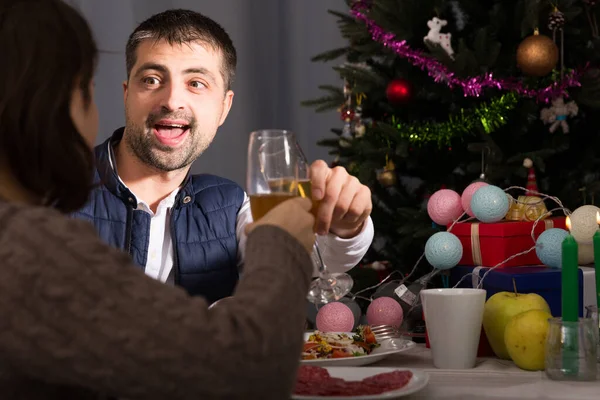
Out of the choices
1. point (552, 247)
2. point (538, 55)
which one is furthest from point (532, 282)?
point (538, 55)

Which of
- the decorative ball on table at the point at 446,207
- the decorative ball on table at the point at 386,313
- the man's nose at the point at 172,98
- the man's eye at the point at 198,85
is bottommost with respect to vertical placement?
the decorative ball on table at the point at 386,313

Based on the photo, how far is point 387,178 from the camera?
2842mm

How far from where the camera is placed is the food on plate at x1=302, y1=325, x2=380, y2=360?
1.24 m

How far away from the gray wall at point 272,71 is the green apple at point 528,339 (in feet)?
8.81

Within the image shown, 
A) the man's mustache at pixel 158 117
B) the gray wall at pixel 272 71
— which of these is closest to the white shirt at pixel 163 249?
the man's mustache at pixel 158 117

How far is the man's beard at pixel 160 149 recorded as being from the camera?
1849mm

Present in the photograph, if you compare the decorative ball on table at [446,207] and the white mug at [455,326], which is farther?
the decorative ball on table at [446,207]

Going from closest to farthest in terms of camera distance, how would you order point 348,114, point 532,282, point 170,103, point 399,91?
point 532,282 → point 170,103 → point 399,91 → point 348,114

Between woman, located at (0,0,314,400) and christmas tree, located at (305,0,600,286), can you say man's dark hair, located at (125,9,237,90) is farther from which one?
woman, located at (0,0,314,400)

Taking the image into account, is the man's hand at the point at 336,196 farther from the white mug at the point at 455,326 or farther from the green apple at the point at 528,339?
the green apple at the point at 528,339

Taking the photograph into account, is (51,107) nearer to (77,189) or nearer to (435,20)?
(77,189)

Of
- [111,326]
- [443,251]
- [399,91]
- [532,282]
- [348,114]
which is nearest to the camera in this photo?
[111,326]

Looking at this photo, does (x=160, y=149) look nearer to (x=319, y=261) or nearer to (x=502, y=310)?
(x=319, y=261)

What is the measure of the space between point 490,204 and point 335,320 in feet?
1.38
